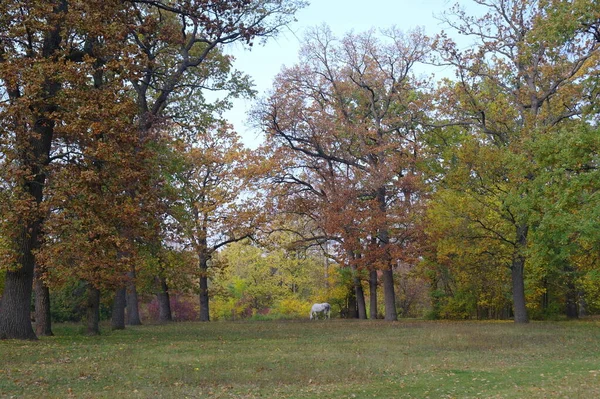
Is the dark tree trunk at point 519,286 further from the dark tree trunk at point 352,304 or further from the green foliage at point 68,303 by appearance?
Answer: the green foliage at point 68,303

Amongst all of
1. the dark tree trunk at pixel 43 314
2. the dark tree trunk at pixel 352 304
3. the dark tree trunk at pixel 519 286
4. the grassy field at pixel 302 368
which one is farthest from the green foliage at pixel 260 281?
the grassy field at pixel 302 368

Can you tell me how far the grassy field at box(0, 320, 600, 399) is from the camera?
984 centimetres

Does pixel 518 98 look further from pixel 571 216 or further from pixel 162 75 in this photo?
pixel 162 75

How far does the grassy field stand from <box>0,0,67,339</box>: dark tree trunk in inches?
42.5

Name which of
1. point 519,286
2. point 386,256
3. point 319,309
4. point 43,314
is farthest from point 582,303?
point 43,314

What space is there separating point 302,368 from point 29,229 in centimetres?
851

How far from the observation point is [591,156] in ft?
65.8

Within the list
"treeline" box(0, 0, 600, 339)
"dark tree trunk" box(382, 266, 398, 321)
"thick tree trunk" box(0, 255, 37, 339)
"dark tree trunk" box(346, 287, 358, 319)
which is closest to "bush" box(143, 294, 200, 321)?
"treeline" box(0, 0, 600, 339)

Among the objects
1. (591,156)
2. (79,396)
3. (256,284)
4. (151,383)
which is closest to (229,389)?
(151,383)

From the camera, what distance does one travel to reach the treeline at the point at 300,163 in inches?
625

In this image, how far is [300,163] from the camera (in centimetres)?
3478

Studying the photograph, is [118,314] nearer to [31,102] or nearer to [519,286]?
[31,102]

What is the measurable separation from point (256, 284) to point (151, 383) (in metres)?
42.4

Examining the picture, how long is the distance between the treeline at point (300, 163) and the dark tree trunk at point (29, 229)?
0.07m
